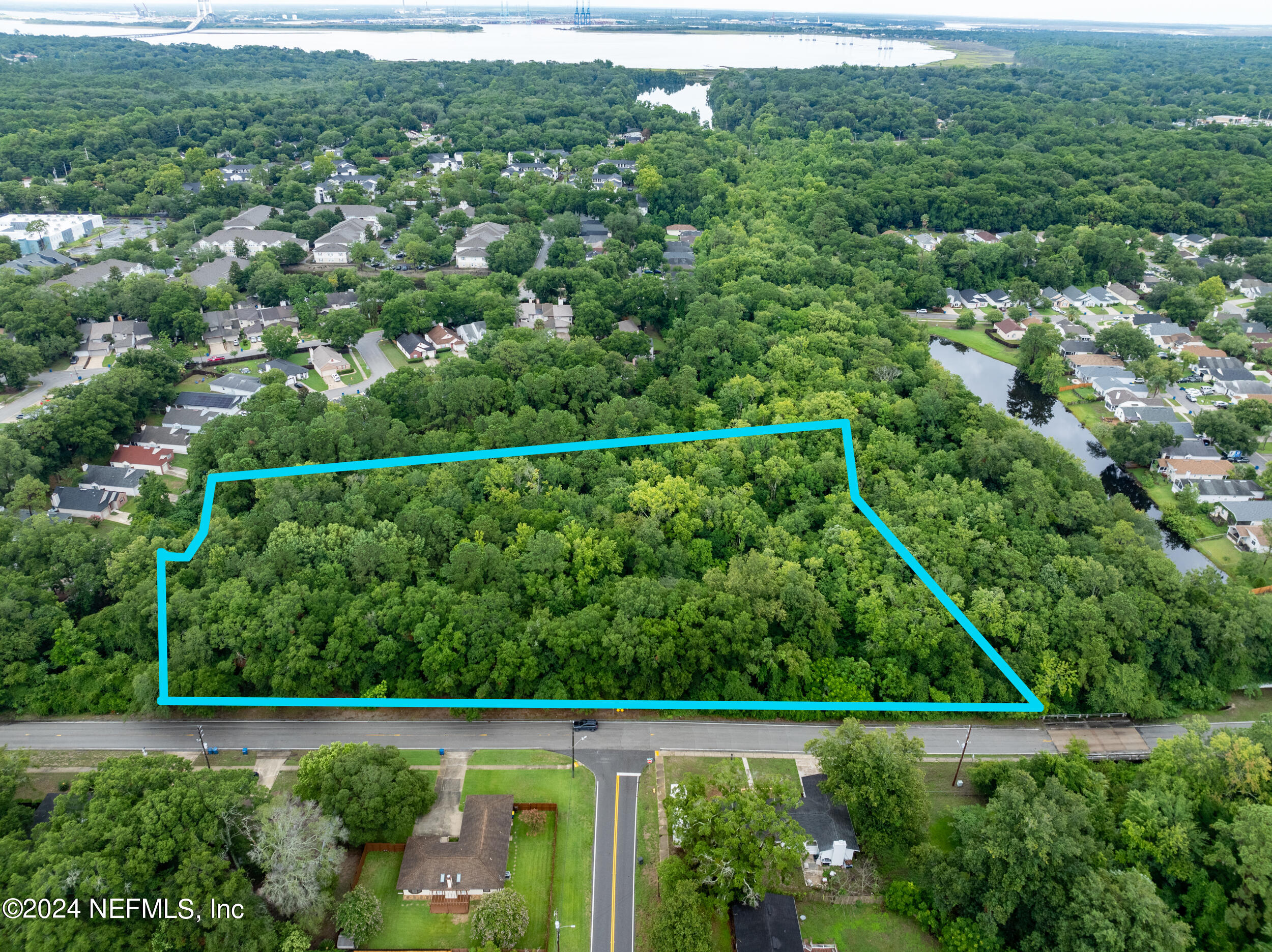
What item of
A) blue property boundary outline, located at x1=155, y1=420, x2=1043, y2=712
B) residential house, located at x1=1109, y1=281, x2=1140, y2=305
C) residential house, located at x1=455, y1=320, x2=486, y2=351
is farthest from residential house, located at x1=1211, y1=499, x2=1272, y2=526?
residential house, located at x1=455, y1=320, x2=486, y2=351

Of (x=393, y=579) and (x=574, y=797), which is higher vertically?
(x=393, y=579)

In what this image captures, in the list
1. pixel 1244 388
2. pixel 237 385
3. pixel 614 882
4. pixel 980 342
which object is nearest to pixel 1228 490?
pixel 1244 388

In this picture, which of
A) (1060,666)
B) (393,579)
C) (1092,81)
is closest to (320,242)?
(393,579)

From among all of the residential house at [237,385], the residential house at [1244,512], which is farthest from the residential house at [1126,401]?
the residential house at [237,385]

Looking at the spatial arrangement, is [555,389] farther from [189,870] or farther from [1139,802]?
[1139,802]

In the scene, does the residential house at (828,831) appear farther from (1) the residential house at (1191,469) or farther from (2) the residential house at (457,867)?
(1) the residential house at (1191,469)

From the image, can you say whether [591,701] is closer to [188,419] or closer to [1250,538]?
[188,419]
